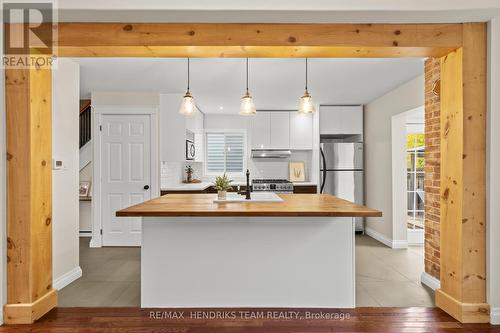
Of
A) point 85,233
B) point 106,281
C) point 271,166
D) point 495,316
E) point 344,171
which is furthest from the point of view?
point 271,166

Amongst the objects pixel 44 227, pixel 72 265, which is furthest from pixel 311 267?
pixel 72 265

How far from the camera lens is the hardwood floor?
236 centimetres

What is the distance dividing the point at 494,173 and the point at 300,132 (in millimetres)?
3855

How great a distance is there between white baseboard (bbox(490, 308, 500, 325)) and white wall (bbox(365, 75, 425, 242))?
2.33 metres

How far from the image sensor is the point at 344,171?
5594 mm

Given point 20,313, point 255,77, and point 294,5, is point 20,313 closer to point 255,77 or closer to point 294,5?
point 294,5

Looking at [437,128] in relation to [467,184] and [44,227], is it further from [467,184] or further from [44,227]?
[44,227]

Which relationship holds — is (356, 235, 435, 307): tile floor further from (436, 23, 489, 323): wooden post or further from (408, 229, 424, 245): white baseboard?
(436, 23, 489, 323): wooden post

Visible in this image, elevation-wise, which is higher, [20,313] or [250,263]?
[250,263]

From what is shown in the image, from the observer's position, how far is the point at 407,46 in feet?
7.98

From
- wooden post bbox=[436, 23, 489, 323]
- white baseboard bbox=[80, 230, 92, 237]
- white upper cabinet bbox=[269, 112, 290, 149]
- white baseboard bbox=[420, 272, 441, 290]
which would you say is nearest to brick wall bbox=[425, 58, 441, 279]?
white baseboard bbox=[420, 272, 441, 290]

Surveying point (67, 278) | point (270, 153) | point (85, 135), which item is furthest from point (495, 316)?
point (85, 135)

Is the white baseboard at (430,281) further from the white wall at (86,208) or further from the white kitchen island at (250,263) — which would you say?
the white wall at (86,208)

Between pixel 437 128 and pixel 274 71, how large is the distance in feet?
6.12
